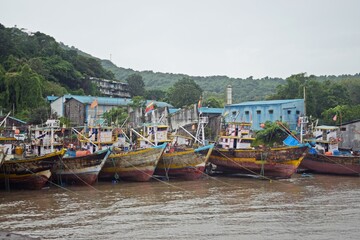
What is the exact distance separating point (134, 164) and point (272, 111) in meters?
24.7

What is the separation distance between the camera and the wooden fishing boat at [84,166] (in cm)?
2502

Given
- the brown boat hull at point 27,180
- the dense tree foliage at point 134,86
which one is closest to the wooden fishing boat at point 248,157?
the brown boat hull at point 27,180

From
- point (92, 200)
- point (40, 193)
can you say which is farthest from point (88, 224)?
point (40, 193)

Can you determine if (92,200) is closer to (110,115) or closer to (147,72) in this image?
(110,115)

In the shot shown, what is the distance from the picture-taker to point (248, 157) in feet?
94.3

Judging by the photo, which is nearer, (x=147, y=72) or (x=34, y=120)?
(x=34, y=120)

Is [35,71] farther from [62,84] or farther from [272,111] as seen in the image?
[272,111]

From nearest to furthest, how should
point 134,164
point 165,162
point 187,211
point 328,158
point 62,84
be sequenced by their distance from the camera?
point 187,211
point 134,164
point 165,162
point 328,158
point 62,84

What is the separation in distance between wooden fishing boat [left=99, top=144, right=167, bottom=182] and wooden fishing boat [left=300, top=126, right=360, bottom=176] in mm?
11609

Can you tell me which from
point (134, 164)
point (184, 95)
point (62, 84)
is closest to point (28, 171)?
point (134, 164)

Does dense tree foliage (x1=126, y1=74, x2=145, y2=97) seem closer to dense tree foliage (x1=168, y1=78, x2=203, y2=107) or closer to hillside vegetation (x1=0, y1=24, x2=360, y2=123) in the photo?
hillside vegetation (x1=0, y1=24, x2=360, y2=123)

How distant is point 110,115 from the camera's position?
4712cm

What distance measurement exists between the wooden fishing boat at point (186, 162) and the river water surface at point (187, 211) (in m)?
1.65

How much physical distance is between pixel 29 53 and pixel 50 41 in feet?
33.7
